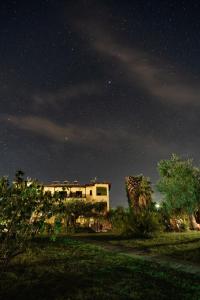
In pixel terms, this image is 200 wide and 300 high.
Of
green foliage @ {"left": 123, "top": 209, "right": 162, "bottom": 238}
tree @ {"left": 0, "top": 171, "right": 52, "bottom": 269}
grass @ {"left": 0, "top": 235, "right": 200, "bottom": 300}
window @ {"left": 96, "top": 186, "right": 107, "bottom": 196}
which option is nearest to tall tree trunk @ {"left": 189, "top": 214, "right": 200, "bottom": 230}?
green foliage @ {"left": 123, "top": 209, "right": 162, "bottom": 238}

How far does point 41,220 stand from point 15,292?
2.01m

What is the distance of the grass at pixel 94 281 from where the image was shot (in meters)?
7.47

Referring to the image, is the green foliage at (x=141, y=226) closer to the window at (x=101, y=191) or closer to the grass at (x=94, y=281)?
the grass at (x=94, y=281)

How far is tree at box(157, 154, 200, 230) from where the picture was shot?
34875mm

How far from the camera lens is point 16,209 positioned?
9.02 m

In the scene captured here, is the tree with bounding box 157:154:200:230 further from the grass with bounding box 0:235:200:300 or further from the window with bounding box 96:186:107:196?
the window with bounding box 96:186:107:196

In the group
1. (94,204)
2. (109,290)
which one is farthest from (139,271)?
(94,204)

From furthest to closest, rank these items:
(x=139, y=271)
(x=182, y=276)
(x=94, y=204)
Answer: (x=94, y=204) → (x=139, y=271) → (x=182, y=276)

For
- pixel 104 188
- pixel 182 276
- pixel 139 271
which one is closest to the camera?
pixel 182 276

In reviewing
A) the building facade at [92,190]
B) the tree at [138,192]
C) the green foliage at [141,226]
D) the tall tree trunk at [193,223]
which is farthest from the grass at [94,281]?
the building facade at [92,190]

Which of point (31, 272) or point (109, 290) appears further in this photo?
point (31, 272)

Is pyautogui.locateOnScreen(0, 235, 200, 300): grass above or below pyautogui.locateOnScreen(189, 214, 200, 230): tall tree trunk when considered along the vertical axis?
below

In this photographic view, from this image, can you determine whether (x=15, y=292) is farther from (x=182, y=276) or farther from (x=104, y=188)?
(x=104, y=188)

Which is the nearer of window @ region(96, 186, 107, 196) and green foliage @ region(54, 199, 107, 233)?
green foliage @ region(54, 199, 107, 233)
